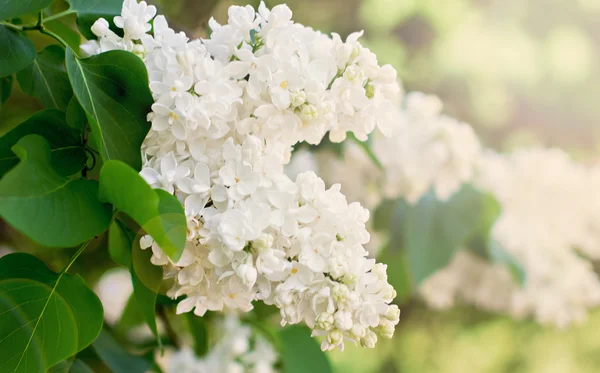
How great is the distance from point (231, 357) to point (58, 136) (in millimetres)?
375

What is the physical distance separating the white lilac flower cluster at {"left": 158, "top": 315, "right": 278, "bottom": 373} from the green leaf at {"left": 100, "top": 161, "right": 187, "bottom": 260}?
1.24 ft

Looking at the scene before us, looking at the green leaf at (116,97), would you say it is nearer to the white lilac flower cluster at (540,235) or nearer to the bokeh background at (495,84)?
the white lilac flower cluster at (540,235)

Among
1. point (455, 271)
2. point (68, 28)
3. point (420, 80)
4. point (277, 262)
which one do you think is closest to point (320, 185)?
point (277, 262)

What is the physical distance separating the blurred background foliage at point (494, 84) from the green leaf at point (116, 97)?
3.02 feet

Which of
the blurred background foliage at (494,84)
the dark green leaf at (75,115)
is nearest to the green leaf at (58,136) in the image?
the dark green leaf at (75,115)

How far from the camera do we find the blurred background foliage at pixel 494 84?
114 centimetres

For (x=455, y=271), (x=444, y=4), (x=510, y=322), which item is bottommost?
(x=510, y=322)

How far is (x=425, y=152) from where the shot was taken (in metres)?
0.58

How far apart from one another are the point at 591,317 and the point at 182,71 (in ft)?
3.98

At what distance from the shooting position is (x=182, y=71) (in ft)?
0.77

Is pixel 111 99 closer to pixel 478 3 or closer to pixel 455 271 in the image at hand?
pixel 455 271

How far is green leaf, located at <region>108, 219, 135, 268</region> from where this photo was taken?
0.84 feet

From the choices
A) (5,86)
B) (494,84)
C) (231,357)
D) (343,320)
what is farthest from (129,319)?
(494,84)

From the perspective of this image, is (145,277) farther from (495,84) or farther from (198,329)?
(495,84)
